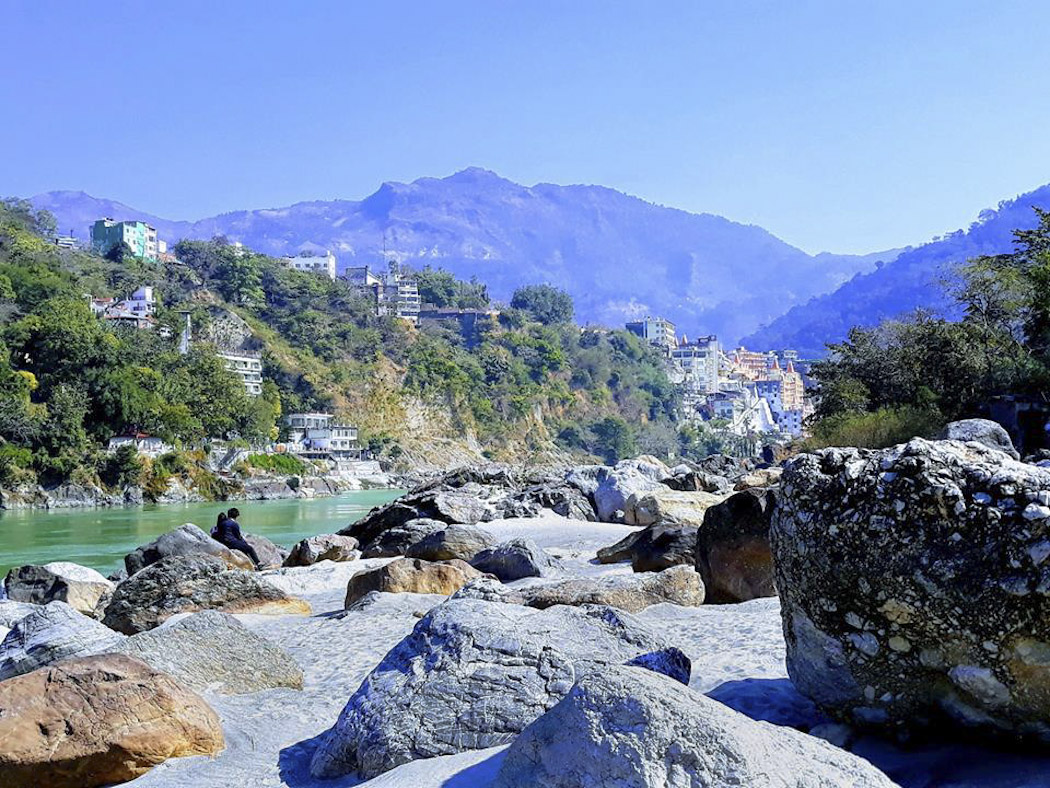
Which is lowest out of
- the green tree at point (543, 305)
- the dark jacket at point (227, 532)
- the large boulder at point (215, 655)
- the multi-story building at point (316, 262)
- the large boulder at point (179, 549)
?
the dark jacket at point (227, 532)

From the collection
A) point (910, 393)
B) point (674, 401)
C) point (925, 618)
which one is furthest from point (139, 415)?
point (674, 401)

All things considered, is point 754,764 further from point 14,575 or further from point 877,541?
point 14,575

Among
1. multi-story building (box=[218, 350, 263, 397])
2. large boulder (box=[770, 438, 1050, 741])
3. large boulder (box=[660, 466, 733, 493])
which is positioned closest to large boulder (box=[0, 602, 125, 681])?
large boulder (box=[770, 438, 1050, 741])

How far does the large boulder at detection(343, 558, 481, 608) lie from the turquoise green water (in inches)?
628

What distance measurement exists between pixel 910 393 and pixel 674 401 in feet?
393

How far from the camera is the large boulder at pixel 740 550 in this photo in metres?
9.97

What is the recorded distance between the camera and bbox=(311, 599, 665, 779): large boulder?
5.54m

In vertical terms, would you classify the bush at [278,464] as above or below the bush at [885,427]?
below

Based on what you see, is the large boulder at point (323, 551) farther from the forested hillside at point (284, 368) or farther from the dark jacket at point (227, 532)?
the forested hillside at point (284, 368)

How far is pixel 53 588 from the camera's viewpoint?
15055 millimetres

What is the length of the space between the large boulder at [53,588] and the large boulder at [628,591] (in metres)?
7.49

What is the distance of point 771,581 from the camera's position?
32.6 feet

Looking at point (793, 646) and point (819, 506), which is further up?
point (819, 506)

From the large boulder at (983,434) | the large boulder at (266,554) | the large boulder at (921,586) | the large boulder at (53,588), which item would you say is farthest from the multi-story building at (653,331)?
the large boulder at (921,586)
